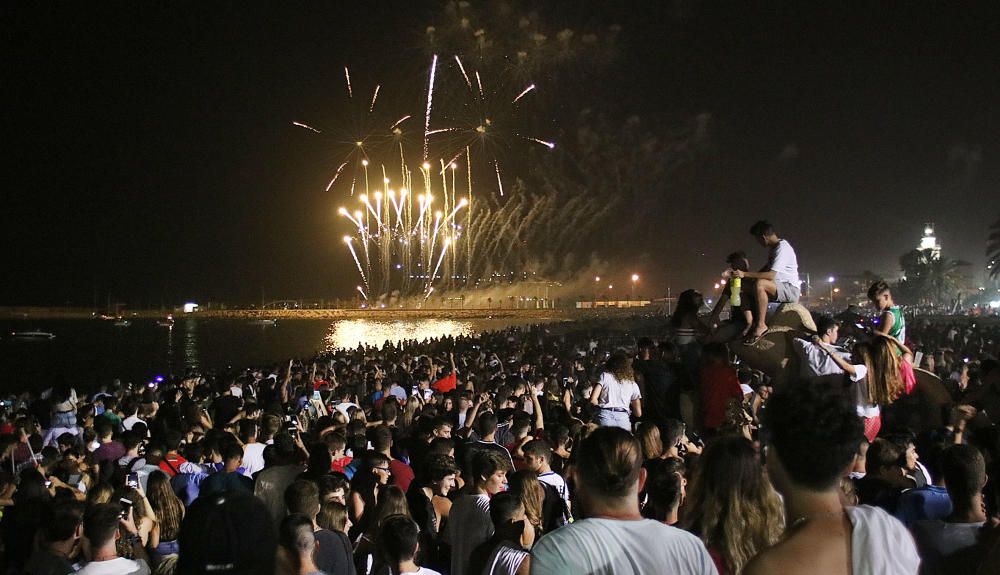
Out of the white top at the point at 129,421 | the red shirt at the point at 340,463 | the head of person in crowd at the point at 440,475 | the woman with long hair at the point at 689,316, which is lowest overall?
the white top at the point at 129,421

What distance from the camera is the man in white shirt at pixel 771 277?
8.33m

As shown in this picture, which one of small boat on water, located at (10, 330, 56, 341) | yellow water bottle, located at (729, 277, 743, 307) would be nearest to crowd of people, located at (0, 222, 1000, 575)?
yellow water bottle, located at (729, 277, 743, 307)

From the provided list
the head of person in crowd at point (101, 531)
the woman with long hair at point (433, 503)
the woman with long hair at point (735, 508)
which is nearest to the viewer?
the woman with long hair at point (735, 508)

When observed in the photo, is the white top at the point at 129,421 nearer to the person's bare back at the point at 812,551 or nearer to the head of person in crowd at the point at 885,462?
the head of person in crowd at the point at 885,462

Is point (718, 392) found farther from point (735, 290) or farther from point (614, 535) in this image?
point (614, 535)

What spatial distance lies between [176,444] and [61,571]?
2.76 meters

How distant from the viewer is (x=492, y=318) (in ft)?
352

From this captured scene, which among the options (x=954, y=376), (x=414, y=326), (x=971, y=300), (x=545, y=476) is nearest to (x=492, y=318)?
(x=414, y=326)

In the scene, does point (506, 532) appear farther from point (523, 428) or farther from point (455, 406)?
point (455, 406)

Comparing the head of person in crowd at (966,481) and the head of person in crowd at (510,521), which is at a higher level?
the head of person in crowd at (966,481)

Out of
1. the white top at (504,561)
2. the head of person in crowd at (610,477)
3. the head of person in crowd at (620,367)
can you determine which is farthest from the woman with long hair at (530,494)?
the head of person in crowd at (620,367)

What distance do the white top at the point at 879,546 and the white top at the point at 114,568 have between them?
4.20 meters

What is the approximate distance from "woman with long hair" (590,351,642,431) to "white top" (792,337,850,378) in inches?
70.4

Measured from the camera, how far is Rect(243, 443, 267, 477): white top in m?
7.84
